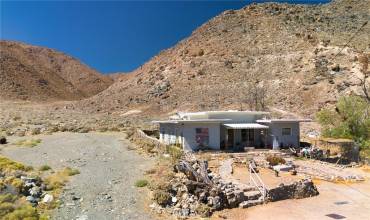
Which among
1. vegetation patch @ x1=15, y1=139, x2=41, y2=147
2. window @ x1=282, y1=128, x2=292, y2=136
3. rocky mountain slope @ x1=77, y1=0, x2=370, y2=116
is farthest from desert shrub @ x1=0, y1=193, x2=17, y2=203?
rocky mountain slope @ x1=77, y1=0, x2=370, y2=116

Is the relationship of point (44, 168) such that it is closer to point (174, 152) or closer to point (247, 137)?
point (174, 152)

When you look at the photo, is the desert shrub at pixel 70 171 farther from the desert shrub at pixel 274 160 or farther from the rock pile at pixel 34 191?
the desert shrub at pixel 274 160

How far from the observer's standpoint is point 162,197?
770 inches

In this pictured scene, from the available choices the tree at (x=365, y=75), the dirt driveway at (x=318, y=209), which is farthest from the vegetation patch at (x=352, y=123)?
the tree at (x=365, y=75)

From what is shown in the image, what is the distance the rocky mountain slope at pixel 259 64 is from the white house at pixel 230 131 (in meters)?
26.8

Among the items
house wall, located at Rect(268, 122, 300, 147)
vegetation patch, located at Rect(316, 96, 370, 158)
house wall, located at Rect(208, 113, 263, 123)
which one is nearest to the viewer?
house wall, located at Rect(268, 122, 300, 147)

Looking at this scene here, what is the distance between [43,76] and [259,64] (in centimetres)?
7952

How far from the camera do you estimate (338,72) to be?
6625cm

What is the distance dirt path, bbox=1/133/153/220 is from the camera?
61.8ft

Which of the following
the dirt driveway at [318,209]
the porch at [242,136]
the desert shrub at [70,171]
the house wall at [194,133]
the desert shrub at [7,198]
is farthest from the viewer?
the porch at [242,136]

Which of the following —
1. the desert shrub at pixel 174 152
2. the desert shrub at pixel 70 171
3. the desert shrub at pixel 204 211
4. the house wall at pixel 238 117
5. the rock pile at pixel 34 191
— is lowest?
the desert shrub at pixel 204 211

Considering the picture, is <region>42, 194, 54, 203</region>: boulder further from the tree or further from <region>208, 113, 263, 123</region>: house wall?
A: the tree

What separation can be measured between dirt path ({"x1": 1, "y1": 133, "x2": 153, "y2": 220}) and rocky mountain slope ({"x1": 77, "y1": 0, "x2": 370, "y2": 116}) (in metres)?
28.7

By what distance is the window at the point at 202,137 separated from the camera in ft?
100
